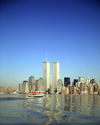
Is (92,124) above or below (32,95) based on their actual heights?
above

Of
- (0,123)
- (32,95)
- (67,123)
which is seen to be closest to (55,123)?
(67,123)

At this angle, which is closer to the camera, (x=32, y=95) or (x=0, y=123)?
(x=0, y=123)

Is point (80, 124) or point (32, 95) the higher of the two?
point (80, 124)

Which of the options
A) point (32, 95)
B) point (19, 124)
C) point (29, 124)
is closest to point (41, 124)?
point (29, 124)

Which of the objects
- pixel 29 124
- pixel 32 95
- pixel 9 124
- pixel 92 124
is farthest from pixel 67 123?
pixel 32 95

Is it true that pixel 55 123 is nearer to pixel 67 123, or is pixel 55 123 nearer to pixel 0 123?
pixel 67 123

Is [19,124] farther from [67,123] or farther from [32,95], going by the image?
[32,95]

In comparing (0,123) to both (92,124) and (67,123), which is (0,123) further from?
(92,124)

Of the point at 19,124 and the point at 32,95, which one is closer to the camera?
the point at 19,124
